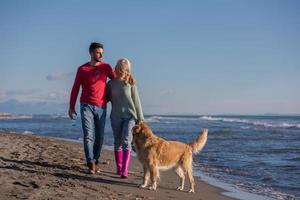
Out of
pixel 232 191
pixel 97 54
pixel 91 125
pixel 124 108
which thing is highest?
pixel 97 54

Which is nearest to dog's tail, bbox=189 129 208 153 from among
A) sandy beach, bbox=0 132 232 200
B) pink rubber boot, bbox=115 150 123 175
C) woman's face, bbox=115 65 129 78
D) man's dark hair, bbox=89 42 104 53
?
sandy beach, bbox=0 132 232 200

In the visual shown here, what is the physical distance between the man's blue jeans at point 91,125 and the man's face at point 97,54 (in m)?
0.81

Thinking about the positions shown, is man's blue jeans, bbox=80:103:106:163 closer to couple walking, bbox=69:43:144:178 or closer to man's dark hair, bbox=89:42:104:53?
couple walking, bbox=69:43:144:178

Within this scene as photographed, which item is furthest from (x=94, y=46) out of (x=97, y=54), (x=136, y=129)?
(x=136, y=129)

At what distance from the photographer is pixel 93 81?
24.7 feet

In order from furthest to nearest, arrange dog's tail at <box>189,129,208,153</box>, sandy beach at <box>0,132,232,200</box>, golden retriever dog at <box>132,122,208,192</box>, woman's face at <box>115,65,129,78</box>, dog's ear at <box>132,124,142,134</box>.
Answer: woman's face at <box>115,65,129,78</box>, dog's tail at <box>189,129,208,153</box>, dog's ear at <box>132,124,142,134</box>, golden retriever dog at <box>132,122,208,192</box>, sandy beach at <box>0,132,232,200</box>

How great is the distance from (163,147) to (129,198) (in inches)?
50.9

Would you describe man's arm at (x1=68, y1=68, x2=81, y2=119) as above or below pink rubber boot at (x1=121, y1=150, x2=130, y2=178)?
above

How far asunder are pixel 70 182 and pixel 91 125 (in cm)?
136

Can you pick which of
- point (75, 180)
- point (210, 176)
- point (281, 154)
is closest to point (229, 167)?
point (210, 176)

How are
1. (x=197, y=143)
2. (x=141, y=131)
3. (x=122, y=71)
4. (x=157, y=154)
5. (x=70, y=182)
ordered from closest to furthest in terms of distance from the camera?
(x=70, y=182)
(x=157, y=154)
(x=141, y=131)
(x=197, y=143)
(x=122, y=71)

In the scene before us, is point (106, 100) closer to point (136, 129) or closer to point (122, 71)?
point (122, 71)

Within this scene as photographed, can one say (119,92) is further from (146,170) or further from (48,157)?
(48,157)

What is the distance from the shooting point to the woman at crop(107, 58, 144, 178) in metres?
7.41
